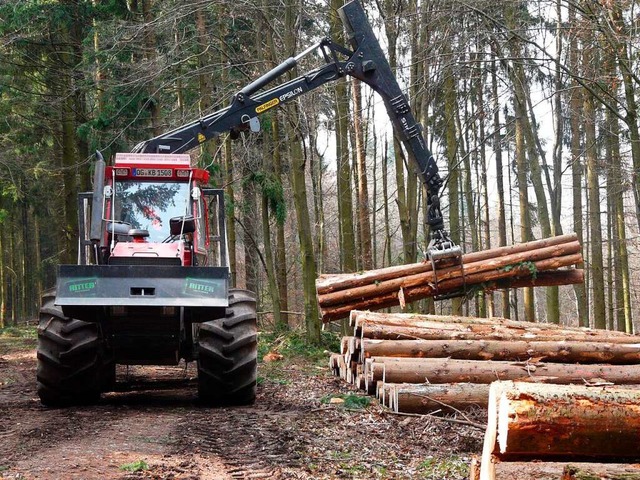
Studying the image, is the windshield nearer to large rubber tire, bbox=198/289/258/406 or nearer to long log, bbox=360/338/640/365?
large rubber tire, bbox=198/289/258/406

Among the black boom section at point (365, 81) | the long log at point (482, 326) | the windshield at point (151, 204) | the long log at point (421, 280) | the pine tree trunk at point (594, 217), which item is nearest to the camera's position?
the windshield at point (151, 204)

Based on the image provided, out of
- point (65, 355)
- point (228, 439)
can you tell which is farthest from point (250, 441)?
point (65, 355)

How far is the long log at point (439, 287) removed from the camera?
13.5 metres

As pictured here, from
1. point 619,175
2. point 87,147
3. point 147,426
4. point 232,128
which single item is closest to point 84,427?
point 147,426

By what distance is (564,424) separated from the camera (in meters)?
4.57

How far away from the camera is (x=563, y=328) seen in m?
12.6

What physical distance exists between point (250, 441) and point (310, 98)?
1259 centimetres

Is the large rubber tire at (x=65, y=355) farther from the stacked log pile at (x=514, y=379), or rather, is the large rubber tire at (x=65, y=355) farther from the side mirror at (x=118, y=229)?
the stacked log pile at (x=514, y=379)

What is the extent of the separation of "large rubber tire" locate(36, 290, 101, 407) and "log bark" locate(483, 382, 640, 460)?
6.09 metres

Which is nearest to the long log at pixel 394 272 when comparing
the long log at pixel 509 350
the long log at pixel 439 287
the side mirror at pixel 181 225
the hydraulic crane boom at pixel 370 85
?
the long log at pixel 439 287

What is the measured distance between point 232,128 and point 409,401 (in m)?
5.71

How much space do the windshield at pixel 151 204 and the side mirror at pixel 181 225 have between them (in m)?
0.11

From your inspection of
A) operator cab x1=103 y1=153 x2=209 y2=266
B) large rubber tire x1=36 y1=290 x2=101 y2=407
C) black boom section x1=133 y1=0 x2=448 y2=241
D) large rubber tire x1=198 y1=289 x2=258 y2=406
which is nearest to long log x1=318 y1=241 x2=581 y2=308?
black boom section x1=133 y1=0 x2=448 y2=241

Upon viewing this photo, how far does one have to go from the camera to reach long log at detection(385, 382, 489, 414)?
9422mm
